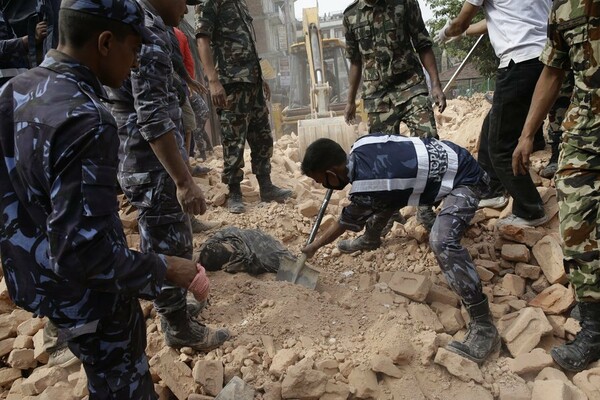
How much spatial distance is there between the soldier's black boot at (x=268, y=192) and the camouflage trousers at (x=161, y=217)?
7.15 feet

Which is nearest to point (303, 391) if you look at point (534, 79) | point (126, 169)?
point (126, 169)

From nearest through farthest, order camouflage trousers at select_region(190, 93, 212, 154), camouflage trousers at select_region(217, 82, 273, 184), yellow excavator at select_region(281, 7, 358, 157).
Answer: camouflage trousers at select_region(217, 82, 273, 184)
camouflage trousers at select_region(190, 93, 212, 154)
yellow excavator at select_region(281, 7, 358, 157)

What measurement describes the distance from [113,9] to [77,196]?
0.54 metres

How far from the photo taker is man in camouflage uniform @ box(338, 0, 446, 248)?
357 cm

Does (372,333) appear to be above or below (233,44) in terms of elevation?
below

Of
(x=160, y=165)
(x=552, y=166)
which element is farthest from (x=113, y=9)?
(x=552, y=166)

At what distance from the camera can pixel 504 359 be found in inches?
96.7

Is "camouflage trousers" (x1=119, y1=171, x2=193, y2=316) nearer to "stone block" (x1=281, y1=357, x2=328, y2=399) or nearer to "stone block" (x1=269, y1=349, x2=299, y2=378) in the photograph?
"stone block" (x1=269, y1=349, x2=299, y2=378)

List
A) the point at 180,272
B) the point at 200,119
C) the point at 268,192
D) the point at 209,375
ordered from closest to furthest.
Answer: the point at 180,272 < the point at 209,375 < the point at 268,192 < the point at 200,119

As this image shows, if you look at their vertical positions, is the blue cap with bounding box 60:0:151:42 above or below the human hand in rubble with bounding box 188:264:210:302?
above

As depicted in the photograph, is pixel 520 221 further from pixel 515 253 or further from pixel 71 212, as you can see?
pixel 71 212

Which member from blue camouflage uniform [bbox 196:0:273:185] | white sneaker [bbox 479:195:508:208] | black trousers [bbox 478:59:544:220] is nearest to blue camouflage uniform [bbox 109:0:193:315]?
blue camouflage uniform [bbox 196:0:273:185]

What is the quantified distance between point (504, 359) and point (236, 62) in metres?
3.07

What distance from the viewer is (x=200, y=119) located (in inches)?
254
